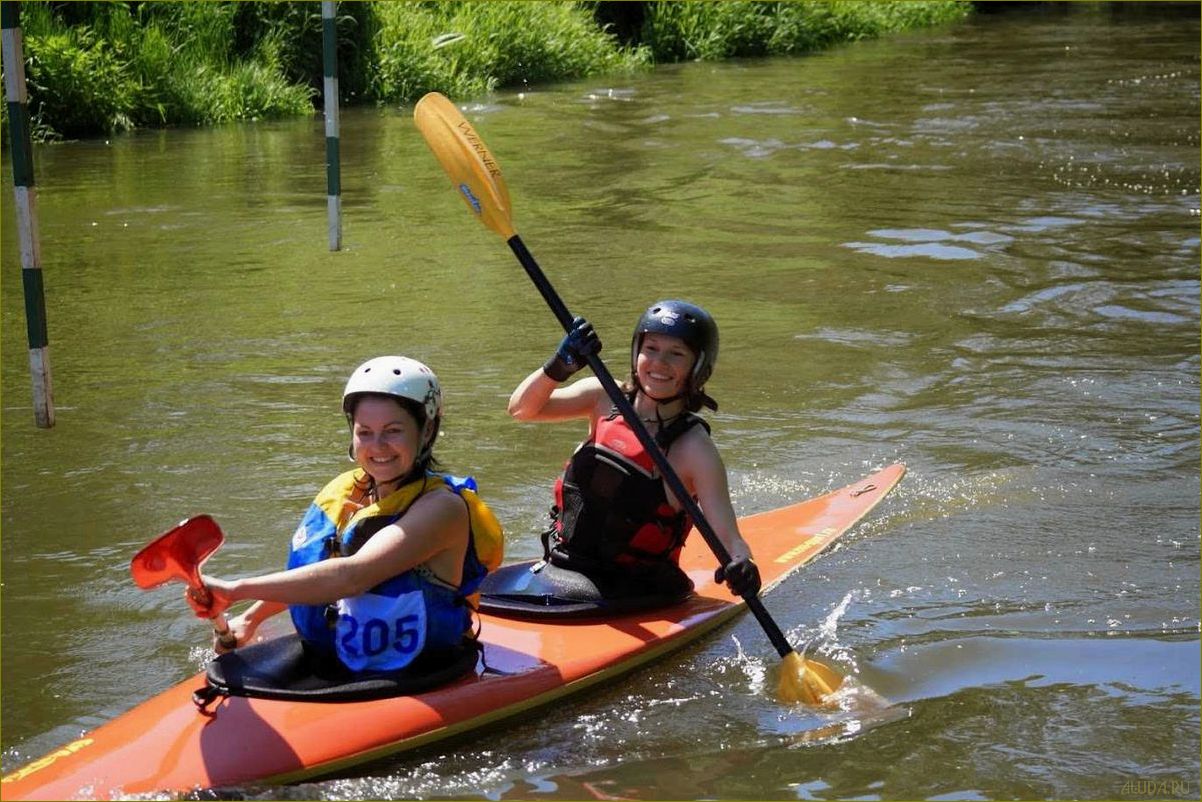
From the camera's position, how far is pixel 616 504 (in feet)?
14.2

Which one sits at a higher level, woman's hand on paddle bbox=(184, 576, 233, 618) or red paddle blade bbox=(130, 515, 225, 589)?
red paddle blade bbox=(130, 515, 225, 589)

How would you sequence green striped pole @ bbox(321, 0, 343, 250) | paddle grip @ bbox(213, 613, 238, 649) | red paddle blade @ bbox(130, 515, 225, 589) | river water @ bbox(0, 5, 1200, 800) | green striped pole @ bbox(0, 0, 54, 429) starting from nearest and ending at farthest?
1. red paddle blade @ bbox(130, 515, 225, 589)
2. paddle grip @ bbox(213, 613, 238, 649)
3. river water @ bbox(0, 5, 1200, 800)
4. green striped pole @ bbox(0, 0, 54, 429)
5. green striped pole @ bbox(321, 0, 343, 250)

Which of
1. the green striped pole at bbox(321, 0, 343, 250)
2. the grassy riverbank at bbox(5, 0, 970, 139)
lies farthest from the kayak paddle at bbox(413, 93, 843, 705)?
the grassy riverbank at bbox(5, 0, 970, 139)

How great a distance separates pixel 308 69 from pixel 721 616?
495 inches

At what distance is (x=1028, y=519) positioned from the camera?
5.42 m

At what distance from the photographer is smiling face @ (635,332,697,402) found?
13.9 feet

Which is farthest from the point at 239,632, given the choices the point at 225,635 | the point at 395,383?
the point at 395,383

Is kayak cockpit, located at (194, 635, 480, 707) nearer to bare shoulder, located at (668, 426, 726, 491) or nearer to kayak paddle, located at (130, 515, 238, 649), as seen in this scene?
kayak paddle, located at (130, 515, 238, 649)

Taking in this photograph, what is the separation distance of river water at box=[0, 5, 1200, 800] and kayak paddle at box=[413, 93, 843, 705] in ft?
0.37

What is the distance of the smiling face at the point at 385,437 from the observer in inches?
137

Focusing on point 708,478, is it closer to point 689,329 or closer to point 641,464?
point 641,464

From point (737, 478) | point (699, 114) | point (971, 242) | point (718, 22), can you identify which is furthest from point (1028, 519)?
point (718, 22)

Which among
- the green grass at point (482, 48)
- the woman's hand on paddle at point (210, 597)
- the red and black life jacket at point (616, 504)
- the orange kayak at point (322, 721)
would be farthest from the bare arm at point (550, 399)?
the green grass at point (482, 48)

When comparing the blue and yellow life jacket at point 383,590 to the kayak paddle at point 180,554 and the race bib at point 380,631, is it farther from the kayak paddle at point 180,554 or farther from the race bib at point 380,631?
the kayak paddle at point 180,554
